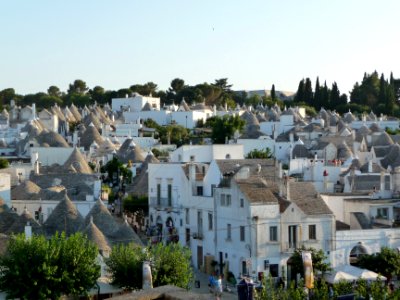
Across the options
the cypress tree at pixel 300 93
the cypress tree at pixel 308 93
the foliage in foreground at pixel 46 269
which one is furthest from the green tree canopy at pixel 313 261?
the cypress tree at pixel 300 93

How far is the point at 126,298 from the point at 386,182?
102 ft

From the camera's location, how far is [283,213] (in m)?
35.5

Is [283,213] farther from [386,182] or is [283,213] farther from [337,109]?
[337,109]

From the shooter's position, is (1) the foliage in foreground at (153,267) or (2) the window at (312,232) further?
(2) the window at (312,232)

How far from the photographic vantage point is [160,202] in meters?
45.7

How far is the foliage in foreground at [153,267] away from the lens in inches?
1117

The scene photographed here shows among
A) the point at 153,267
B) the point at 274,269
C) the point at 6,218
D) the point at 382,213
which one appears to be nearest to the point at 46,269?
the point at 153,267

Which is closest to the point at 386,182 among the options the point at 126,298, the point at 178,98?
the point at 126,298

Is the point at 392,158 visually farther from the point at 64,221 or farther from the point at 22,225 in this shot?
the point at 22,225

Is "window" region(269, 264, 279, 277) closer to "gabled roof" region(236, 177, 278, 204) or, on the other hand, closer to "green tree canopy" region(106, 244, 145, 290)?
"gabled roof" region(236, 177, 278, 204)

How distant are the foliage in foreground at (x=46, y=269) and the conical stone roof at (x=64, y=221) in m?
9.22

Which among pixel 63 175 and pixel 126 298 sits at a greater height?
pixel 63 175

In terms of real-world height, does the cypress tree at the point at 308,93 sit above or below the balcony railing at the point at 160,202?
above

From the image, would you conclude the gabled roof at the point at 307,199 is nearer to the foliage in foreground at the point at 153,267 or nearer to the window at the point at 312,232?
the window at the point at 312,232
